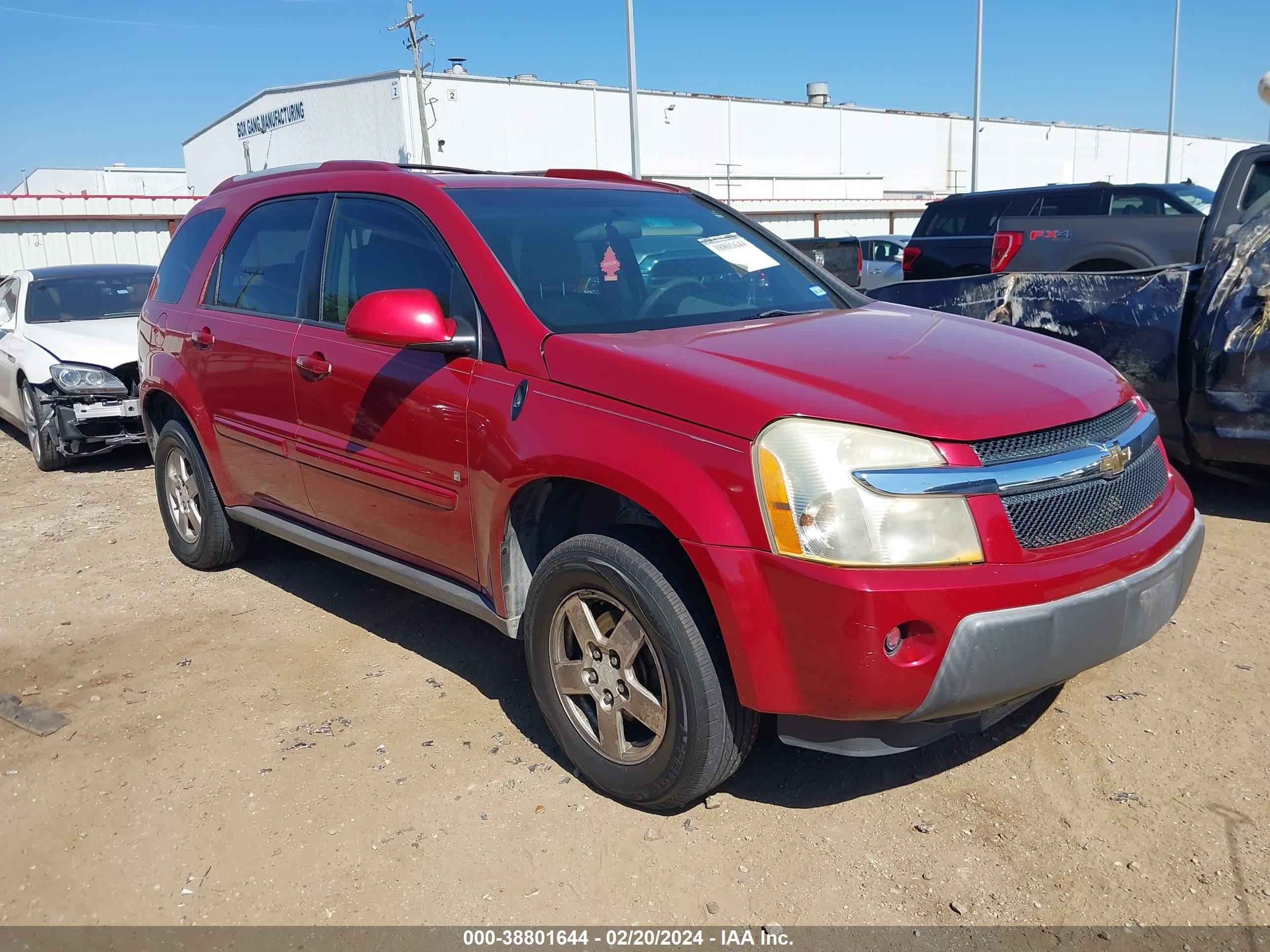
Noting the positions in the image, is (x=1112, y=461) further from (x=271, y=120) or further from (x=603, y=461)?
(x=271, y=120)

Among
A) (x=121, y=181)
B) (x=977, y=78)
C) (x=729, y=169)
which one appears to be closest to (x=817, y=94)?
(x=729, y=169)

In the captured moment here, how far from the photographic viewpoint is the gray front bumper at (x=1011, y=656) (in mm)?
2418

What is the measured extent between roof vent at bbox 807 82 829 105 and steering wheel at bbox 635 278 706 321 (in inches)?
2031

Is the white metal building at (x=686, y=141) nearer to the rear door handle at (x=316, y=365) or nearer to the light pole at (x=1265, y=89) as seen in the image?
the light pole at (x=1265, y=89)

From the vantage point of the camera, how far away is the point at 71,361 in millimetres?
7938

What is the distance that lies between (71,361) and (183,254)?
357 centimetres

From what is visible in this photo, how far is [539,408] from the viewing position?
2.98 m

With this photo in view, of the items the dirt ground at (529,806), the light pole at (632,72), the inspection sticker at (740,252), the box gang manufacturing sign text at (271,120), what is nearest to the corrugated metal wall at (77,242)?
the light pole at (632,72)

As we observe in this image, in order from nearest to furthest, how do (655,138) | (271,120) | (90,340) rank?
(90,340)
(655,138)
(271,120)

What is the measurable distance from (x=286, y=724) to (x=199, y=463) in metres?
1.78

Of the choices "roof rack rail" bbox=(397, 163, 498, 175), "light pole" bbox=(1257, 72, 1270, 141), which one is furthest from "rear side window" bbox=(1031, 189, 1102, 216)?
"roof rack rail" bbox=(397, 163, 498, 175)

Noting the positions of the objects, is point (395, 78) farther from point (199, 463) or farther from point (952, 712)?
point (952, 712)

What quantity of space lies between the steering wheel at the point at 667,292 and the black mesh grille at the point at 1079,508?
4.49 ft

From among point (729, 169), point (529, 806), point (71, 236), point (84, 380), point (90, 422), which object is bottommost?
point (529, 806)
